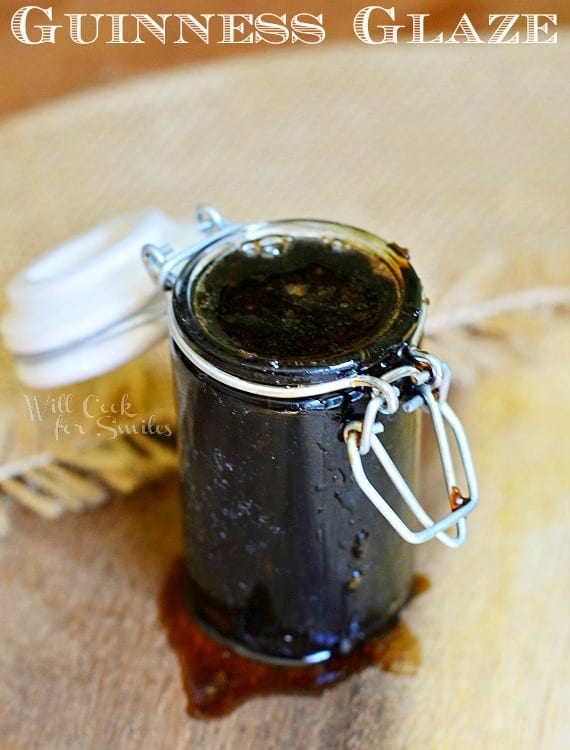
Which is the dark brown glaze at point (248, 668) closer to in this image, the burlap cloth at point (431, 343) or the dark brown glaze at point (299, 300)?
the burlap cloth at point (431, 343)

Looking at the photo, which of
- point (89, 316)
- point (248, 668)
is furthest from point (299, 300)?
point (248, 668)

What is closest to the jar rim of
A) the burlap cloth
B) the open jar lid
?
the open jar lid

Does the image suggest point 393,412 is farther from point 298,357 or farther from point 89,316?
point 89,316

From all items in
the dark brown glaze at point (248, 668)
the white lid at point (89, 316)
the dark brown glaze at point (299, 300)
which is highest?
the dark brown glaze at point (299, 300)

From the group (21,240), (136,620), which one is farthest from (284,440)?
(21,240)

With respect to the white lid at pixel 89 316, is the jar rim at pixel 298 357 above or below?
above

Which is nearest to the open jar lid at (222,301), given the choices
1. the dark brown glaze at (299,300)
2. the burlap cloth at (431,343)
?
the dark brown glaze at (299,300)
